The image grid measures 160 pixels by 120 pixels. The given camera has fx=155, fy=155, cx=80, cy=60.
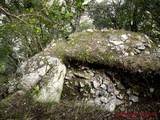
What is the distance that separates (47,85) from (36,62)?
3.73ft

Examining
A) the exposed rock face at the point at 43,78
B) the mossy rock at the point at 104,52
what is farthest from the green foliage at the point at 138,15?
the exposed rock face at the point at 43,78

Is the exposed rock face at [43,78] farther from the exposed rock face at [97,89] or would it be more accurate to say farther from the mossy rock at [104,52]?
the mossy rock at [104,52]

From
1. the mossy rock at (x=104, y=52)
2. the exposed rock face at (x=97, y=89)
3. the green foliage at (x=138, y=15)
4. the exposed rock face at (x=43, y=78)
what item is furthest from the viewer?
the green foliage at (x=138, y=15)

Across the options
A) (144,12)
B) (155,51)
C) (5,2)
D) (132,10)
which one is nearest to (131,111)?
(155,51)

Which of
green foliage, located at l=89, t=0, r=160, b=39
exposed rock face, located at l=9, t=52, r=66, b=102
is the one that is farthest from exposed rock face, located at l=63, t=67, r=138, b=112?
green foliage, located at l=89, t=0, r=160, b=39

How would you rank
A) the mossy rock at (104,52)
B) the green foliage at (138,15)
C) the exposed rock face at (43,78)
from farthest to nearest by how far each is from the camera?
the green foliage at (138,15)
the mossy rock at (104,52)
the exposed rock face at (43,78)

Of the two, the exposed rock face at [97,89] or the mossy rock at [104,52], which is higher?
the mossy rock at [104,52]

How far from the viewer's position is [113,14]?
1523 centimetres

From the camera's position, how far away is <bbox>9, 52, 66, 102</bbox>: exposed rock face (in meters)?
4.45

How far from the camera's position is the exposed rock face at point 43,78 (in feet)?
14.6

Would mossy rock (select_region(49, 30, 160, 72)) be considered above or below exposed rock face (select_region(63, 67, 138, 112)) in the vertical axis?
above

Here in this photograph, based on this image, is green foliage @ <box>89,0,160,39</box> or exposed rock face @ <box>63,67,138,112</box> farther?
green foliage @ <box>89,0,160,39</box>

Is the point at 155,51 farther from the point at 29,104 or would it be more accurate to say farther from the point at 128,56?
the point at 29,104

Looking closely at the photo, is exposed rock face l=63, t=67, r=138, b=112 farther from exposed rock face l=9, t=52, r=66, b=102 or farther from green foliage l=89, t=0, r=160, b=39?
green foliage l=89, t=0, r=160, b=39
